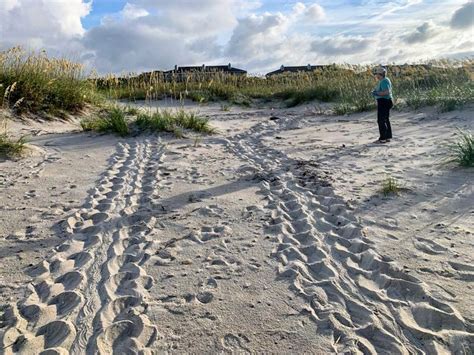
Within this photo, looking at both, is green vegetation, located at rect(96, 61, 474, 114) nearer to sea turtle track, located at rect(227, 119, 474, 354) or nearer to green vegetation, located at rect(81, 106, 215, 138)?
green vegetation, located at rect(81, 106, 215, 138)

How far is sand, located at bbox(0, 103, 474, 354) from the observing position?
2.78 m

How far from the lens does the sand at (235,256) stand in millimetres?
2779

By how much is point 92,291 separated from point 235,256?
4.06 feet

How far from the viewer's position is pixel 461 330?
2.76 meters

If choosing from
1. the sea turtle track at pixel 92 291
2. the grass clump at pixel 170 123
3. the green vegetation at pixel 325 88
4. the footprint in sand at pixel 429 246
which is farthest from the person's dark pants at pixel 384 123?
the sea turtle track at pixel 92 291

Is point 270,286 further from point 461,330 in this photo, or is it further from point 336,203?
point 336,203

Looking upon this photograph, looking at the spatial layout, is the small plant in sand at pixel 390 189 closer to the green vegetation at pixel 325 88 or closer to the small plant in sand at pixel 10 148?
the small plant in sand at pixel 10 148

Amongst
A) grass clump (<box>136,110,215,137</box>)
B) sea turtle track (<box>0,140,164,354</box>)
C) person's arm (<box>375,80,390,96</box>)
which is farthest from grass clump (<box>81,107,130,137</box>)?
person's arm (<box>375,80,390,96</box>)

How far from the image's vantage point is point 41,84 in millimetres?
10180

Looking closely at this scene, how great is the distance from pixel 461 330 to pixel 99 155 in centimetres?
652

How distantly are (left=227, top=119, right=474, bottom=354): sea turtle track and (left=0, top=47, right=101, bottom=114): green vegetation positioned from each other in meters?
6.99

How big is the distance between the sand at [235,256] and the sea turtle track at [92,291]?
12 millimetres

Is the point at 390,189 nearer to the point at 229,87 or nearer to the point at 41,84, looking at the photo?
the point at 41,84

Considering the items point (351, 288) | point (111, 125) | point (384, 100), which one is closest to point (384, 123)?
point (384, 100)
